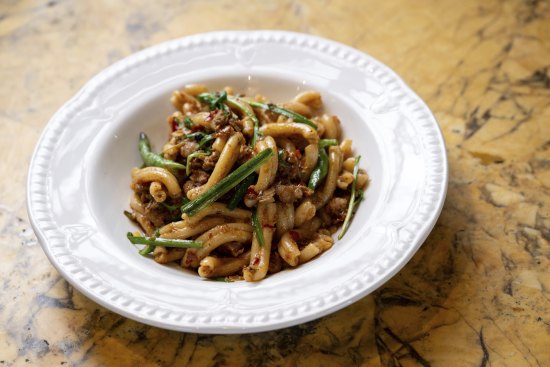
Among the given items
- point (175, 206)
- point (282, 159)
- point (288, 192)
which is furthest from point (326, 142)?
point (175, 206)

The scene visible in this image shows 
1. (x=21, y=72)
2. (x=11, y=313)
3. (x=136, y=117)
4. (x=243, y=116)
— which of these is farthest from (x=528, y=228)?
(x=21, y=72)

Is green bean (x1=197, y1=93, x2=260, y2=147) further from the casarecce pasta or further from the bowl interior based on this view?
the bowl interior

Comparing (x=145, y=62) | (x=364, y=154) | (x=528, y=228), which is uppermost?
(x=145, y=62)

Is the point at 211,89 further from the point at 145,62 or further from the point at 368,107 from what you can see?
the point at 368,107

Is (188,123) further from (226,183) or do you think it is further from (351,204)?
(351,204)

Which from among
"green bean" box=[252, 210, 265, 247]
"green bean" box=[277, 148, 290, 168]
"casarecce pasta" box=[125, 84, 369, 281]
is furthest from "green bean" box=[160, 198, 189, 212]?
"green bean" box=[277, 148, 290, 168]

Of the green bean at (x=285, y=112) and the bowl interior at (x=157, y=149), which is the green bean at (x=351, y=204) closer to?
the bowl interior at (x=157, y=149)
